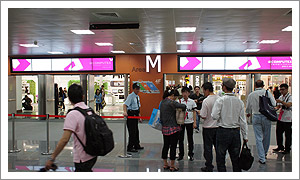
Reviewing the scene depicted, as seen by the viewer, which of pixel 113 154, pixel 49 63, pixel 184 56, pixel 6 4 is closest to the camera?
pixel 6 4

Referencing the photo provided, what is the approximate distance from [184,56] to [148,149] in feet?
22.9

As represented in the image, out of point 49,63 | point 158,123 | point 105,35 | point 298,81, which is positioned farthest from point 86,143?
point 49,63

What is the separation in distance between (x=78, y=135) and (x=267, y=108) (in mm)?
4301

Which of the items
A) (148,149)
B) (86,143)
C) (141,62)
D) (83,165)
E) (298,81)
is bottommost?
(148,149)

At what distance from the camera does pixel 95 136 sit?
2893 millimetres

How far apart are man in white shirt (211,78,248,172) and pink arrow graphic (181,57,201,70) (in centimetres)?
891

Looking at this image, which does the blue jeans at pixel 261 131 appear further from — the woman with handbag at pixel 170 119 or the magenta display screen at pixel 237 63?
the magenta display screen at pixel 237 63

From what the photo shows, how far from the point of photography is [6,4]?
4.48 meters

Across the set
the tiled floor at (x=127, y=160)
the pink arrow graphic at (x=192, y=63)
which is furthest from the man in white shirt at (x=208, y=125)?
the pink arrow graphic at (x=192, y=63)

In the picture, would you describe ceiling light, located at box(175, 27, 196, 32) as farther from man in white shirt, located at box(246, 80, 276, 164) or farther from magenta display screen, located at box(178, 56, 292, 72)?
magenta display screen, located at box(178, 56, 292, 72)

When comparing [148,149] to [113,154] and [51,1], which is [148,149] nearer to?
[113,154]

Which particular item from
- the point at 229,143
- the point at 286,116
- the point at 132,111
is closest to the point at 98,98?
the point at 132,111

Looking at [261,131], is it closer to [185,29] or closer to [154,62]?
[185,29]

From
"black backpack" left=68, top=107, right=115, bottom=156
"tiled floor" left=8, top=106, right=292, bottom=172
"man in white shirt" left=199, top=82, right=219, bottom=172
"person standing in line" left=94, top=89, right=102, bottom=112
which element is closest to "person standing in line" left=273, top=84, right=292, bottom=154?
"tiled floor" left=8, top=106, right=292, bottom=172
